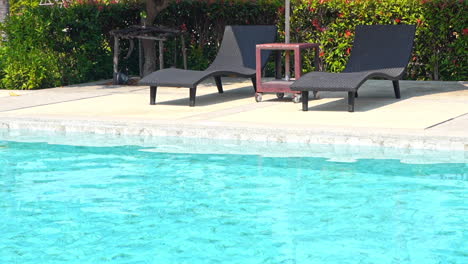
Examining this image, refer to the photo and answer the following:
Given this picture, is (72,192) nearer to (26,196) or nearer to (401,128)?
(26,196)

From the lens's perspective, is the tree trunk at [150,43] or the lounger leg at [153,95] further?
the tree trunk at [150,43]

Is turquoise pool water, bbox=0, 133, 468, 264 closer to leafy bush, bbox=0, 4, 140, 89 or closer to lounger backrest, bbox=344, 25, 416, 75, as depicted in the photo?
lounger backrest, bbox=344, 25, 416, 75

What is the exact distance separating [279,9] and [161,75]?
194 inches

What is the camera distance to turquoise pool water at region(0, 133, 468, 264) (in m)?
6.06

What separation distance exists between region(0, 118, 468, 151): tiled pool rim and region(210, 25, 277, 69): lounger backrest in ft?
12.8

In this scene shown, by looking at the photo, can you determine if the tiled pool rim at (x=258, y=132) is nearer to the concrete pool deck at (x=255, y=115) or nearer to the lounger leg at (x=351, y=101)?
the concrete pool deck at (x=255, y=115)

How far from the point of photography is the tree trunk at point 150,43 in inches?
664

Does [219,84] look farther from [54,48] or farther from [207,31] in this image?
[207,31]

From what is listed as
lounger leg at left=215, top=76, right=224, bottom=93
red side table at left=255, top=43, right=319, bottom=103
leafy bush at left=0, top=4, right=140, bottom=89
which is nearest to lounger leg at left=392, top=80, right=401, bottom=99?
red side table at left=255, top=43, right=319, bottom=103

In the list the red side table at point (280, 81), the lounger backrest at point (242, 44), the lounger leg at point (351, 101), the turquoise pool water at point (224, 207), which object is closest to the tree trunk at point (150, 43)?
the lounger backrest at point (242, 44)

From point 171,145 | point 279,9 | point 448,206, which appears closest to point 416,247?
point 448,206

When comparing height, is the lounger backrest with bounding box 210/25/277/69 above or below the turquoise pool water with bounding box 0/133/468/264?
above

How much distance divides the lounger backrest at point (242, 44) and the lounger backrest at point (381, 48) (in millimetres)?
1468

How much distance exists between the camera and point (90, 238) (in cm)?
645
